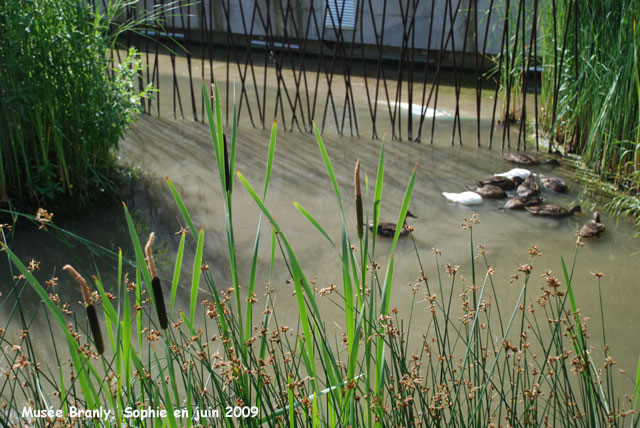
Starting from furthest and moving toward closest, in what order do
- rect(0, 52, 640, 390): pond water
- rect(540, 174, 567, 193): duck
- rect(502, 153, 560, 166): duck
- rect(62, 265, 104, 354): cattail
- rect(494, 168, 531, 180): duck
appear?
rect(502, 153, 560, 166): duck
rect(494, 168, 531, 180): duck
rect(540, 174, 567, 193): duck
rect(0, 52, 640, 390): pond water
rect(62, 265, 104, 354): cattail

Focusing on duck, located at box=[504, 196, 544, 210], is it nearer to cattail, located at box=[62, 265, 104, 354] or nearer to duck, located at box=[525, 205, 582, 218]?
duck, located at box=[525, 205, 582, 218]

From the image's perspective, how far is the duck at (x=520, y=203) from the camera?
110 inches

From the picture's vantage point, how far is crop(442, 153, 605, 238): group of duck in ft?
8.93

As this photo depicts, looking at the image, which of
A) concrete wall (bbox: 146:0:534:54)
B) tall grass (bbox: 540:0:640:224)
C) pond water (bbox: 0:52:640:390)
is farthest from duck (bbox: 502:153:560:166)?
concrete wall (bbox: 146:0:534:54)

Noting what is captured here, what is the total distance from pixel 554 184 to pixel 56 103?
83.9 inches

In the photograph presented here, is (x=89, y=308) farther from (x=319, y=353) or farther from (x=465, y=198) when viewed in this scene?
(x=465, y=198)

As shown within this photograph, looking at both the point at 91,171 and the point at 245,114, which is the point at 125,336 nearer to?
the point at 91,171

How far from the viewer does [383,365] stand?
3.09ft

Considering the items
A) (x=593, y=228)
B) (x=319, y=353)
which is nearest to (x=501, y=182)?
(x=593, y=228)

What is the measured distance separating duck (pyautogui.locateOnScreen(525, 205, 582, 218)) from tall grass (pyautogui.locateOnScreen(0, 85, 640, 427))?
498mm

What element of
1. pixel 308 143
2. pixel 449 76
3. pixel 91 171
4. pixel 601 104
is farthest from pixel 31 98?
pixel 449 76

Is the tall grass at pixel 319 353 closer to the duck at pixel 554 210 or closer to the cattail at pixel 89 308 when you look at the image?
the cattail at pixel 89 308

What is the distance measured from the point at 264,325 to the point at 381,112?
10.9ft

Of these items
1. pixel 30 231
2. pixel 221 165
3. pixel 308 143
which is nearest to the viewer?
pixel 221 165
